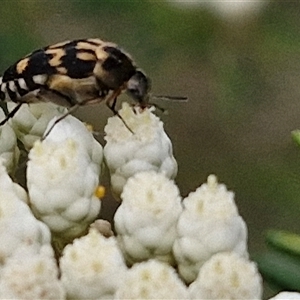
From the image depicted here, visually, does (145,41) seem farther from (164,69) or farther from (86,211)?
(86,211)

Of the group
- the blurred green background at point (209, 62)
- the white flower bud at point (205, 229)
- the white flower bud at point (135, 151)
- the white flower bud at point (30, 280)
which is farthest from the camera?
the blurred green background at point (209, 62)

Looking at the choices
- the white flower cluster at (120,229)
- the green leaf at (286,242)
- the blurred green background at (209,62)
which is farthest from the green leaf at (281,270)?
the blurred green background at (209,62)

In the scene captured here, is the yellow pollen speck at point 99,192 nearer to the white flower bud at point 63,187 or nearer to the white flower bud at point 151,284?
the white flower bud at point 63,187

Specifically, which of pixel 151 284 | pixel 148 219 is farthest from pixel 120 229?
pixel 151 284

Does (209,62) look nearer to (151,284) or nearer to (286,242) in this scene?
(286,242)

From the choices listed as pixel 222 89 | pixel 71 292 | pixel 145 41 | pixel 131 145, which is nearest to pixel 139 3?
pixel 145 41

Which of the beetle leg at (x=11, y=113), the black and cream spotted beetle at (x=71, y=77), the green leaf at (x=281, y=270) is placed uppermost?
the black and cream spotted beetle at (x=71, y=77)
